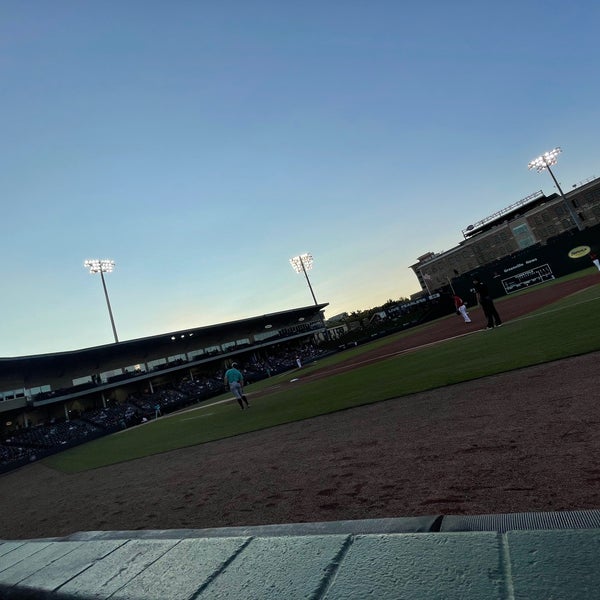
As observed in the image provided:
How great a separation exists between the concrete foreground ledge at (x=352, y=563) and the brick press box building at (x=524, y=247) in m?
39.5

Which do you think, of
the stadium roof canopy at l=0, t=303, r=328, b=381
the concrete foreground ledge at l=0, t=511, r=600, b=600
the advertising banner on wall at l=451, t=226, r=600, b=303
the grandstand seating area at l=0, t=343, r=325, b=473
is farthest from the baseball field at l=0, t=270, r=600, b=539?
the stadium roof canopy at l=0, t=303, r=328, b=381

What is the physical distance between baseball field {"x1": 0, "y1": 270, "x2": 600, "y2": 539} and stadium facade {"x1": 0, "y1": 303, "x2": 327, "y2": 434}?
37.3 m

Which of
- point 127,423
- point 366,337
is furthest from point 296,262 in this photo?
point 127,423

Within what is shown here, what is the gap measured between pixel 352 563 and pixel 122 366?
176 feet

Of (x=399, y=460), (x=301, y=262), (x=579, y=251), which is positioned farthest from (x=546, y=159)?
(x=399, y=460)

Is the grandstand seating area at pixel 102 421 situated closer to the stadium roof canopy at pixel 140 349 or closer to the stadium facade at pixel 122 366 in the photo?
the stadium facade at pixel 122 366

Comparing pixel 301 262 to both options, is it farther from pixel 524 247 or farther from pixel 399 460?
pixel 399 460

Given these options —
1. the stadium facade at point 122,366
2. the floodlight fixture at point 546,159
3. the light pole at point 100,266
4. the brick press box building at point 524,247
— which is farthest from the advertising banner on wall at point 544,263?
the light pole at point 100,266

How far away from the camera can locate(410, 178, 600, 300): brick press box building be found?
3403cm

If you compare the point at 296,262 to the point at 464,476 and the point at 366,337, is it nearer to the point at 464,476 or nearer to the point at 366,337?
the point at 366,337

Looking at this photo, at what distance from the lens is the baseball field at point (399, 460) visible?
10.5 feet

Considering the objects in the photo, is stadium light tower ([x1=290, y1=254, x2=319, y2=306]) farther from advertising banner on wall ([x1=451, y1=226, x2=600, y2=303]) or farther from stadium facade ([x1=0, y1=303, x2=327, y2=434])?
advertising banner on wall ([x1=451, y1=226, x2=600, y2=303])

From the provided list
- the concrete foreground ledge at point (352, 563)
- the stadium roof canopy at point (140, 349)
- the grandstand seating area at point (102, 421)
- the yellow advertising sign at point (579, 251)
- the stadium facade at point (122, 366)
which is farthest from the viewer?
the stadium roof canopy at point (140, 349)

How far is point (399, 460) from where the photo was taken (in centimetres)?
434
